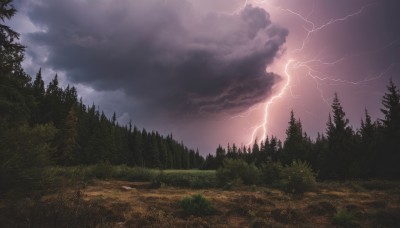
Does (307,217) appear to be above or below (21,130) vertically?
below

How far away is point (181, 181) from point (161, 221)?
531 inches

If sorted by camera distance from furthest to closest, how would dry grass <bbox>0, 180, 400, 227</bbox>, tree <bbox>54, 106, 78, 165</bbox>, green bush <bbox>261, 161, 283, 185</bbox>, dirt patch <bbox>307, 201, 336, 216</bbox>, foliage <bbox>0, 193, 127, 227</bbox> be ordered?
tree <bbox>54, 106, 78, 165</bbox>, green bush <bbox>261, 161, 283, 185</bbox>, dirt patch <bbox>307, 201, 336, 216</bbox>, dry grass <bbox>0, 180, 400, 227</bbox>, foliage <bbox>0, 193, 127, 227</bbox>

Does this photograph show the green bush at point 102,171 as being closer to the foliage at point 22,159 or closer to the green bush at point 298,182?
the foliage at point 22,159

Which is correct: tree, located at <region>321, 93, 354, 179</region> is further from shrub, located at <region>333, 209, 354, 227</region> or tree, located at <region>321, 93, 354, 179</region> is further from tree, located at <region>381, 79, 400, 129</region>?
shrub, located at <region>333, 209, 354, 227</region>

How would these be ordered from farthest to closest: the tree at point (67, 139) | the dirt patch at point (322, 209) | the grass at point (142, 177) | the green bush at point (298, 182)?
the tree at point (67, 139) < the grass at point (142, 177) < the green bush at point (298, 182) < the dirt patch at point (322, 209)

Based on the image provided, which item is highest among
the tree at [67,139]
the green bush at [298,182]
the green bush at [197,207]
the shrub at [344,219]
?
the tree at [67,139]

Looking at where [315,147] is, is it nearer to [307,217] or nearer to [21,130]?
[307,217]

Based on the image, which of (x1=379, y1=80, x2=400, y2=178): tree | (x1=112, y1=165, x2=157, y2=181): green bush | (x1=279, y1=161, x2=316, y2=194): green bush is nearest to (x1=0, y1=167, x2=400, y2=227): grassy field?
(x1=279, y1=161, x2=316, y2=194): green bush

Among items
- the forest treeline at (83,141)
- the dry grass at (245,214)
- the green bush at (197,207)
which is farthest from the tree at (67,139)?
the green bush at (197,207)

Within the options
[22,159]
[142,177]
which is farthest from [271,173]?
[22,159]

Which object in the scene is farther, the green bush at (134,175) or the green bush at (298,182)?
the green bush at (134,175)

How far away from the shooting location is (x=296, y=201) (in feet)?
50.4

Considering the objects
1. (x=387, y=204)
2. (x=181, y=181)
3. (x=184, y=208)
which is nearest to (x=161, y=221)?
(x=184, y=208)

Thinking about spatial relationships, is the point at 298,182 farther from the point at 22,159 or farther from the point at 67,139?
the point at 67,139
